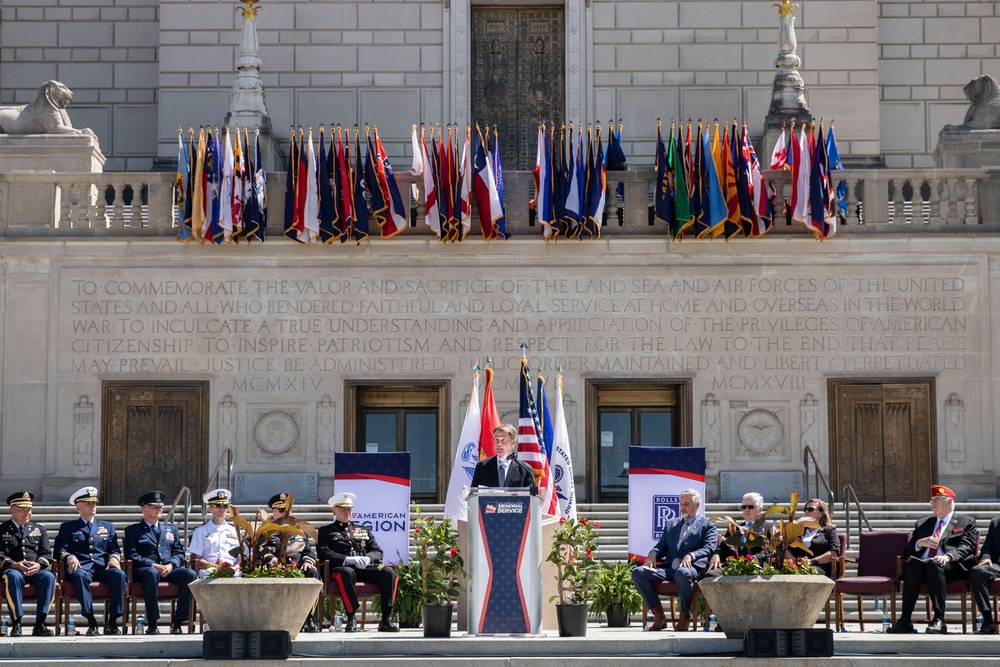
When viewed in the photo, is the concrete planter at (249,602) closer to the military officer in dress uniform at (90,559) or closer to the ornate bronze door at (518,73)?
the military officer in dress uniform at (90,559)

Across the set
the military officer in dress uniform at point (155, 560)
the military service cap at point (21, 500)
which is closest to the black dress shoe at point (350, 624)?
the military officer in dress uniform at point (155, 560)

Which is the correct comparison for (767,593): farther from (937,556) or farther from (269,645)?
(269,645)

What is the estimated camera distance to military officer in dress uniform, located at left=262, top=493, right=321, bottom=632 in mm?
14547

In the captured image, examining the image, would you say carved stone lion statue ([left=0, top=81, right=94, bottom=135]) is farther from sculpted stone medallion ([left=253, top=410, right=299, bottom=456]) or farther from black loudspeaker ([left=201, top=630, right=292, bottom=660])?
black loudspeaker ([left=201, top=630, right=292, bottom=660])

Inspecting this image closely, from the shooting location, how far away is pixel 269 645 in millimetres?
13453

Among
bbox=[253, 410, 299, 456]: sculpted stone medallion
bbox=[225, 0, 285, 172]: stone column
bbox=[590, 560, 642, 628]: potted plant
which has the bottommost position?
bbox=[590, 560, 642, 628]: potted plant

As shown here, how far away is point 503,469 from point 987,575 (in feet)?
14.5

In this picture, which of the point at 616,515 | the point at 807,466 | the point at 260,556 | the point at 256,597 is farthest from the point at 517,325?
the point at 256,597

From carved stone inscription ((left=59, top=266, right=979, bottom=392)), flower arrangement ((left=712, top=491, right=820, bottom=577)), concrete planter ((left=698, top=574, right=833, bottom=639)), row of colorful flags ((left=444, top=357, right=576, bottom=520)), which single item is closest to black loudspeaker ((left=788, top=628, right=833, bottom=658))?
concrete planter ((left=698, top=574, right=833, bottom=639))

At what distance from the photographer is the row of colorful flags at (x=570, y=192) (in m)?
22.7

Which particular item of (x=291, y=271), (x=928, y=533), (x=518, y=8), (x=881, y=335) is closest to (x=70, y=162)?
(x=291, y=271)

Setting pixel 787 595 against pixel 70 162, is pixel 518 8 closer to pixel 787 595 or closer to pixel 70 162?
pixel 70 162

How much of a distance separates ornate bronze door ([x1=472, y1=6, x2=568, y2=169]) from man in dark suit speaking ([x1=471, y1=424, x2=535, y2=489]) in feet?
43.7

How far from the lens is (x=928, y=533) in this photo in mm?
15852
